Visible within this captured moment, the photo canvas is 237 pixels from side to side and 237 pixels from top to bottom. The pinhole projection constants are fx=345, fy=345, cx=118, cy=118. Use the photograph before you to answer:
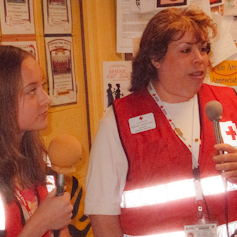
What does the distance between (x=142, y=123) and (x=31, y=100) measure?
532 mm

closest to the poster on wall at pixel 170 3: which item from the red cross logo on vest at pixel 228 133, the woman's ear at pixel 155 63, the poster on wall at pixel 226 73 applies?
the poster on wall at pixel 226 73

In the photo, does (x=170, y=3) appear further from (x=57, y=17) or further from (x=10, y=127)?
(x=10, y=127)

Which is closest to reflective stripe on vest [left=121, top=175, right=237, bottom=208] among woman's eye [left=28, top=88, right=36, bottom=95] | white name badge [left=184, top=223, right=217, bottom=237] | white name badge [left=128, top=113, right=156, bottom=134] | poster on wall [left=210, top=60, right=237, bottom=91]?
white name badge [left=184, top=223, right=217, bottom=237]

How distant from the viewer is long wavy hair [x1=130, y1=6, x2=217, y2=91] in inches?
62.6

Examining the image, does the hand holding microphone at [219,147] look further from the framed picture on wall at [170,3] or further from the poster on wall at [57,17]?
the poster on wall at [57,17]

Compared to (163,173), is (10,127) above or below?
above

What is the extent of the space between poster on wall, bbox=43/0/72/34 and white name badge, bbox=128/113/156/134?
999mm

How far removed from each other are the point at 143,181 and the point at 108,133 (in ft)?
0.87

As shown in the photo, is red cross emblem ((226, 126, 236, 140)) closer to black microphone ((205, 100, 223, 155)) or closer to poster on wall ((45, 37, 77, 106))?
black microphone ((205, 100, 223, 155))

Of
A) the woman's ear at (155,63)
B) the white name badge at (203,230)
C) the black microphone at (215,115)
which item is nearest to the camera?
the black microphone at (215,115)

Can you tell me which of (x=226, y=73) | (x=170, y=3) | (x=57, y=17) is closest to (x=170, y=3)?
(x=170, y=3)

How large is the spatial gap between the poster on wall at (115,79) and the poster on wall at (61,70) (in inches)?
9.1

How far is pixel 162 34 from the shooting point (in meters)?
1.61

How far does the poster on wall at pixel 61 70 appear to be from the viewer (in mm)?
2273
